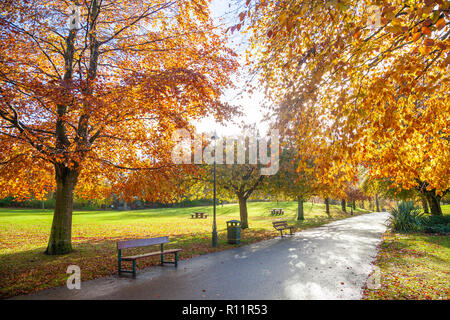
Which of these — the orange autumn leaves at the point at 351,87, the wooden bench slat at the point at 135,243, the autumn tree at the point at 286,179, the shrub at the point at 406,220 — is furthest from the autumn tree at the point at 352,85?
the shrub at the point at 406,220

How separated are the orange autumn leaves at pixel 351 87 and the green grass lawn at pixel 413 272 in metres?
2.66

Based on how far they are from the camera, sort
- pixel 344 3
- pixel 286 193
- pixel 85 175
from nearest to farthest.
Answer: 1. pixel 344 3
2. pixel 85 175
3. pixel 286 193

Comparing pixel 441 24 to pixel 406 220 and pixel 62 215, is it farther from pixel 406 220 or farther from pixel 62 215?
pixel 406 220

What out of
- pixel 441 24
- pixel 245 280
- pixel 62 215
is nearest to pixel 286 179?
pixel 245 280

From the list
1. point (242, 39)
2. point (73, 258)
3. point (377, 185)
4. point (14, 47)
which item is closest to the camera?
point (242, 39)

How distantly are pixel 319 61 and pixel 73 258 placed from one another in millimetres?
10920

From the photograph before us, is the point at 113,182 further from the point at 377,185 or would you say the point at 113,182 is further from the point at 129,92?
the point at 377,185

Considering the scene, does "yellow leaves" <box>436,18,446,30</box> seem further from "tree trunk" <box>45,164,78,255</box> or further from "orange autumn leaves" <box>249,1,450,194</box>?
"tree trunk" <box>45,164,78,255</box>

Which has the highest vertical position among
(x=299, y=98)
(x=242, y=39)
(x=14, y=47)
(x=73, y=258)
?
(x=14, y=47)

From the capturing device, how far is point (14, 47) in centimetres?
952

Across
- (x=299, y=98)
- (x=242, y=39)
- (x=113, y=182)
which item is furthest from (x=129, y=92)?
(x=299, y=98)

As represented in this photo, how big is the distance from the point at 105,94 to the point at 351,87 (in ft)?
26.7

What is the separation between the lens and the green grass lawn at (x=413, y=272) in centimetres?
594

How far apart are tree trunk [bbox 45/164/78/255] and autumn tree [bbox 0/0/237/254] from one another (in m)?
0.04
